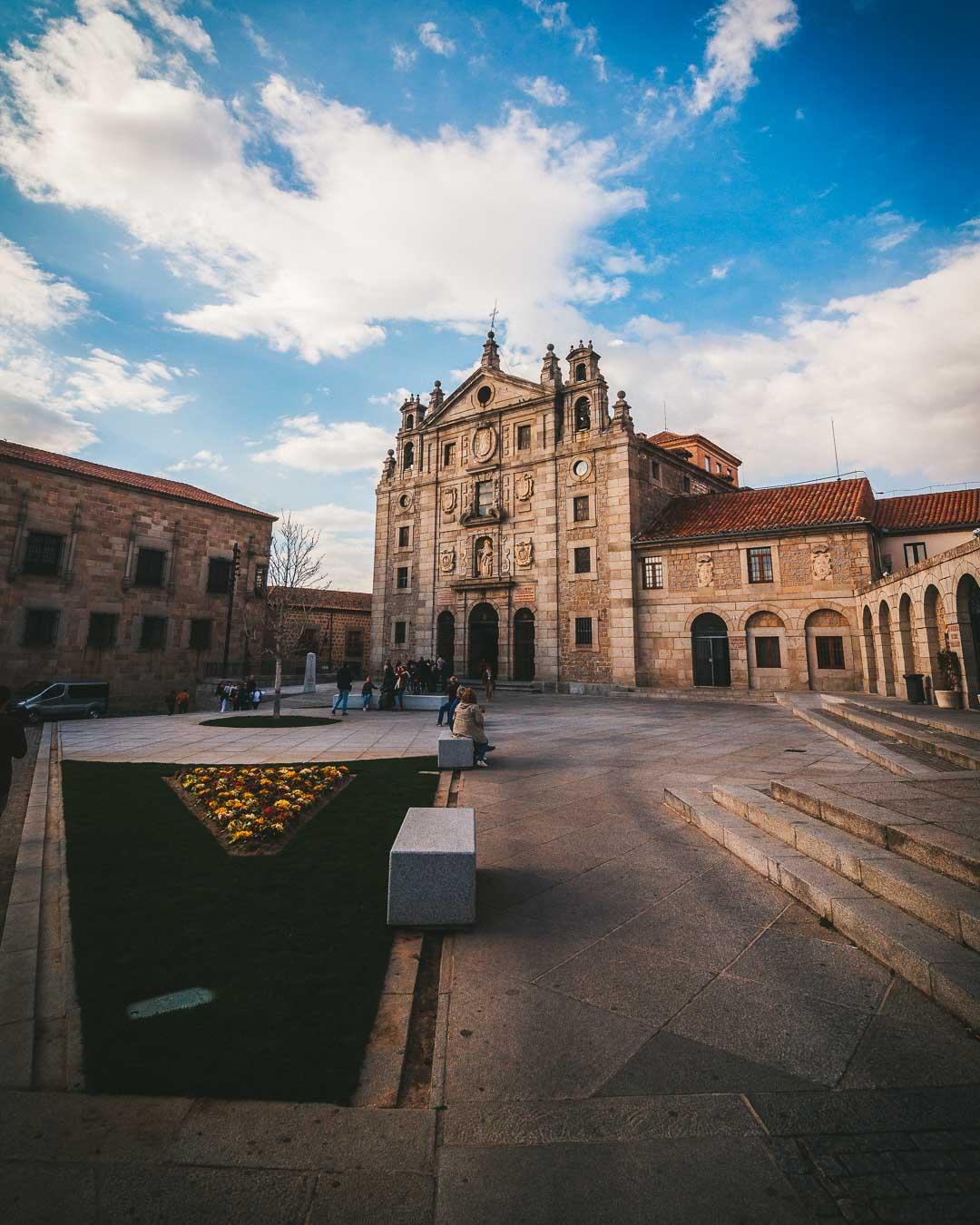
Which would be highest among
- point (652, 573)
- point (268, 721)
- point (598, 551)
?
point (598, 551)

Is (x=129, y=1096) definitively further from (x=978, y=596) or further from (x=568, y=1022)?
(x=978, y=596)

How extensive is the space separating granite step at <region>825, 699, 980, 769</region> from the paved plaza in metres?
5.33

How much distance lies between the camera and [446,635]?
3294 cm

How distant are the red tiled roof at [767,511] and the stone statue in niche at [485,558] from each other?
328 inches

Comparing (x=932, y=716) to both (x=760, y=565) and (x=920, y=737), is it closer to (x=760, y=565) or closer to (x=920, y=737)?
(x=920, y=737)

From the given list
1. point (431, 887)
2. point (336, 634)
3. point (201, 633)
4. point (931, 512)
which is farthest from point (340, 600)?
point (431, 887)

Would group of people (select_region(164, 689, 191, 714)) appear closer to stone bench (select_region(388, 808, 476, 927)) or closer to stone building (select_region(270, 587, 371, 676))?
stone building (select_region(270, 587, 371, 676))

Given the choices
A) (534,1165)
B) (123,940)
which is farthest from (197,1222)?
(123,940)

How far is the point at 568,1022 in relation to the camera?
120 inches

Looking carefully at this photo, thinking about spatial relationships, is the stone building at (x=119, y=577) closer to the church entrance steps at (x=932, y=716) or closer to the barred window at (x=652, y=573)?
the barred window at (x=652, y=573)

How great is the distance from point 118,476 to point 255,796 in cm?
2868

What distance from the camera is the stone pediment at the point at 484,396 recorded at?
31.4 m

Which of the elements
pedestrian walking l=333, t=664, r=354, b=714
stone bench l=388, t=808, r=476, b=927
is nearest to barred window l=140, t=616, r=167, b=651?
pedestrian walking l=333, t=664, r=354, b=714

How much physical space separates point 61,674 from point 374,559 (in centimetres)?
1709
